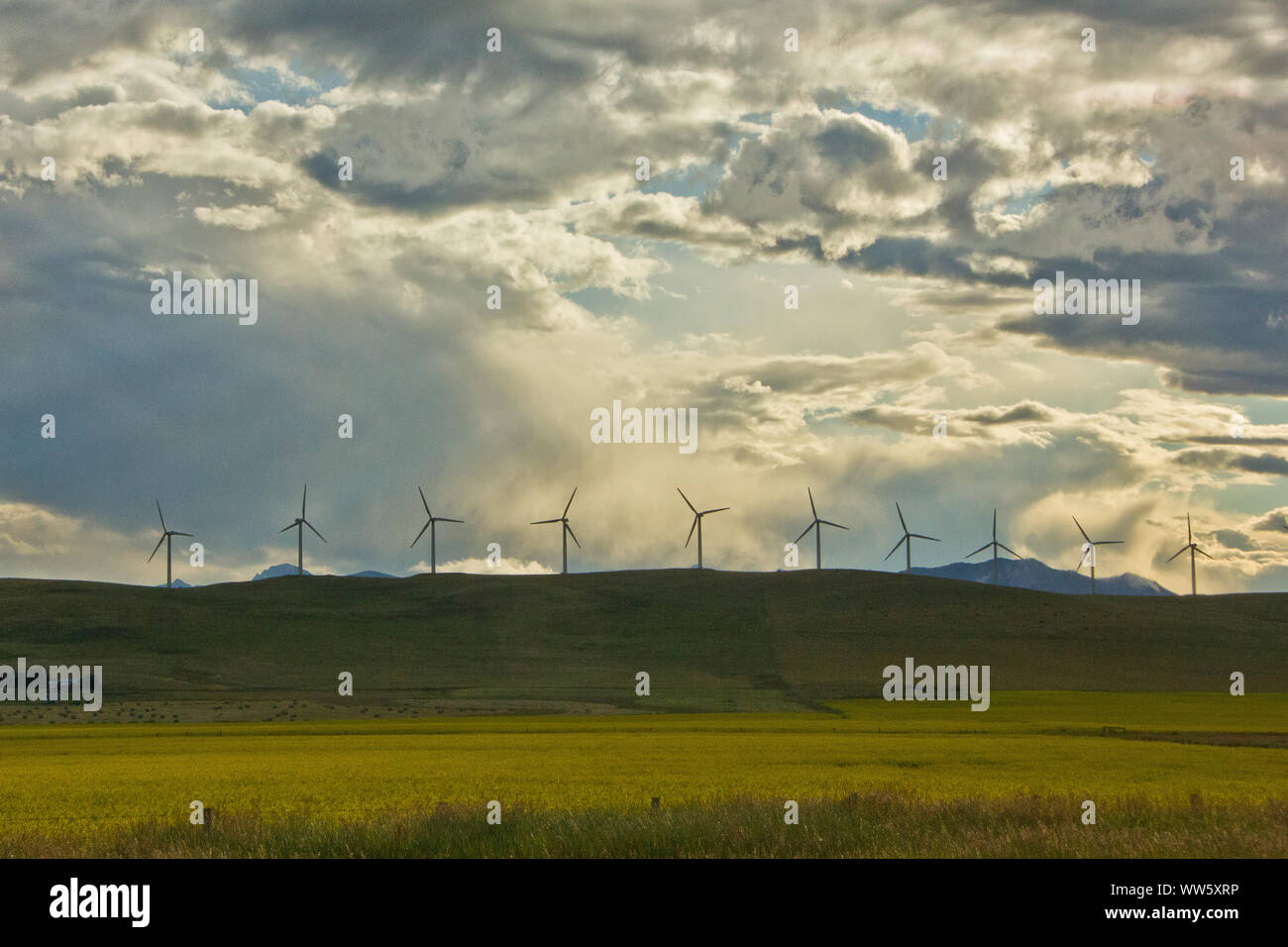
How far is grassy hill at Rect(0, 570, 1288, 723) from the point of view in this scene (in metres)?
119

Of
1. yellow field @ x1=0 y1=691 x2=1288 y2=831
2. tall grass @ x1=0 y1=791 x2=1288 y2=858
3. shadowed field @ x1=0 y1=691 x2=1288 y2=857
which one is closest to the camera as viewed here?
tall grass @ x1=0 y1=791 x2=1288 y2=858

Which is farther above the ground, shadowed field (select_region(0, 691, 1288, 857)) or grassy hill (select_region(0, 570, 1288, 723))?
grassy hill (select_region(0, 570, 1288, 723))

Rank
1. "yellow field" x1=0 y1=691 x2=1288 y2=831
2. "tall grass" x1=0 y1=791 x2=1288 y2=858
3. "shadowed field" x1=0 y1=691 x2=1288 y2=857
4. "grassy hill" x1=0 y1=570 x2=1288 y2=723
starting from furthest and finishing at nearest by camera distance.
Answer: "grassy hill" x1=0 y1=570 x2=1288 y2=723 < "yellow field" x1=0 y1=691 x2=1288 y2=831 < "shadowed field" x1=0 y1=691 x2=1288 y2=857 < "tall grass" x1=0 y1=791 x2=1288 y2=858

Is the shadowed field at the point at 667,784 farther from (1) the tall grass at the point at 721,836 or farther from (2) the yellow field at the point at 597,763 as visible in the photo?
(2) the yellow field at the point at 597,763

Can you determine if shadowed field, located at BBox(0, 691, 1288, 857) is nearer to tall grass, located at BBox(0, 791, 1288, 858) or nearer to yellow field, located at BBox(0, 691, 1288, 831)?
tall grass, located at BBox(0, 791, 1288, 858)

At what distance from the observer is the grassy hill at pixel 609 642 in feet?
390

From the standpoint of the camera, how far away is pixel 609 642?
525 ft

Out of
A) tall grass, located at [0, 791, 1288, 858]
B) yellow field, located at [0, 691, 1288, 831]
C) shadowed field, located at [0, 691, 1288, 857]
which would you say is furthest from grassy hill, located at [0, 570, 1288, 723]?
tall grass, located at [0, 791, 1288, 858]

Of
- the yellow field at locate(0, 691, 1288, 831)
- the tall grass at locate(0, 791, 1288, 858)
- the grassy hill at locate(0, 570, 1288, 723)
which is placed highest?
the grassy hill at locate(0, 570, 1288, 723)

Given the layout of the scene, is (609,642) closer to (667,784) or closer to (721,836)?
(667,784)

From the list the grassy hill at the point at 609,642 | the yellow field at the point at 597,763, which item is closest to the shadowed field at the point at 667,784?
the yellow field at the point at 597,763

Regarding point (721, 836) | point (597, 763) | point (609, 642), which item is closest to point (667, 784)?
point (597, 763)
